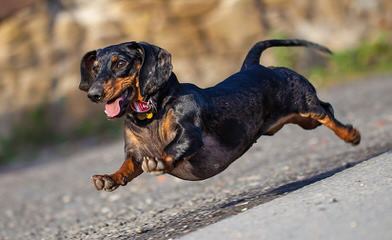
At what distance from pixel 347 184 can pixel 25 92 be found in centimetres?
1223

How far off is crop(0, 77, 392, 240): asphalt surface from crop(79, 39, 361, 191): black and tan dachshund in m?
0.42

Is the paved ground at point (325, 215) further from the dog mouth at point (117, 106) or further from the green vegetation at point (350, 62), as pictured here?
the green vegetation at point (350, 62)

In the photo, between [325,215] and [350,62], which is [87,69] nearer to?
[325,215]

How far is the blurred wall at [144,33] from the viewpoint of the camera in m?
17.3

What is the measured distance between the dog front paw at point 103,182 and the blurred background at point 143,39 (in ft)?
34.3

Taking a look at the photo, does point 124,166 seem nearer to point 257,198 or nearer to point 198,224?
point 198,224

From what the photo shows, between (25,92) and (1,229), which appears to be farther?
(25,92)

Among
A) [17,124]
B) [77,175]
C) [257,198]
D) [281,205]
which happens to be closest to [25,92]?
[17,124]

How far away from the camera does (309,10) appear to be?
1894 cm

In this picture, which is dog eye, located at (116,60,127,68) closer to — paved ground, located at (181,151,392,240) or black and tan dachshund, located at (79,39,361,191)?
black and tan dachshund, located at (79,39,361,191)

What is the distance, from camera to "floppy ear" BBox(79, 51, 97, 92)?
6219 mm

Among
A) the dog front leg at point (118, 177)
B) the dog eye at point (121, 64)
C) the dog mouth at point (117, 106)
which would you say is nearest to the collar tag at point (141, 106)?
the dog mouth at point (117, 106)

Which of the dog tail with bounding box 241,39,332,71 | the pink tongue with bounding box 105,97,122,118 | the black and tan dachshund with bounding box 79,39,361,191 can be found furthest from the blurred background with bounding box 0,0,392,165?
the pink tongue with bounding box 105,97,122,118

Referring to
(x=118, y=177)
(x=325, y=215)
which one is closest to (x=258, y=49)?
(x=118, y=177)
